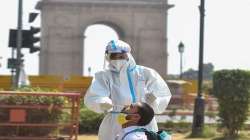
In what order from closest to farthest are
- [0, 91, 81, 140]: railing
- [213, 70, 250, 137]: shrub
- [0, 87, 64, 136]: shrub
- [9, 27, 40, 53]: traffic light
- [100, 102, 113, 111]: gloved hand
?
[100, 102, 113, 111]: gloved hand → [0, 91, 81, 140]: railing → [0, 87, 64, 136]: shrub → [213, 70, 250, 137]: shrub → [9, 27, 40, 53]: traffic light

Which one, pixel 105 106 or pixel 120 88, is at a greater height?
pixel 120 88

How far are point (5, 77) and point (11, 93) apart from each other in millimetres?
25460

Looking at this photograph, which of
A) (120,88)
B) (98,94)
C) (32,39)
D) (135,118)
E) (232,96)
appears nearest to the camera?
→ (135,118)

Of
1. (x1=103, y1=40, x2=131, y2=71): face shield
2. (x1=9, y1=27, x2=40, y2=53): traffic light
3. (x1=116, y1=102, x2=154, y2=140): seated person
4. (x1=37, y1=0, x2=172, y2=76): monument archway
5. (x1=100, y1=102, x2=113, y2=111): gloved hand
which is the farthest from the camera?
(x1=37, y1=0, x2=172, y2=76): monument archway

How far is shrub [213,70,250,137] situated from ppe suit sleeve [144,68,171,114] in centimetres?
1157

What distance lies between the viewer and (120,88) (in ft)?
22.9

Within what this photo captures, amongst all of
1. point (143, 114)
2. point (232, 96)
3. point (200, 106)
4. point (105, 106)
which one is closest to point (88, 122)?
point (200, 106)

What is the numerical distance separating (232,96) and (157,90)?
38.8 ft

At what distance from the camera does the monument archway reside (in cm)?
6481

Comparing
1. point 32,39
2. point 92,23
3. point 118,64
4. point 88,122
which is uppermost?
point 92,23

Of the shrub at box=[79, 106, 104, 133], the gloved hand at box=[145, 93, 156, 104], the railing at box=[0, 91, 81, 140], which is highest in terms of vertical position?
the gloved hand at box=[145, 93, 156, 104]

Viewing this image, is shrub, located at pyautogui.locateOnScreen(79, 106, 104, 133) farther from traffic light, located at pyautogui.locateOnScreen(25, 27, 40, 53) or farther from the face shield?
the face shield

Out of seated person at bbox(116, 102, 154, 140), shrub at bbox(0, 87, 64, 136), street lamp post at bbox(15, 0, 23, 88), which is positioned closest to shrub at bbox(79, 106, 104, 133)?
street lamp post at bbox(15, 0, 23, 88)

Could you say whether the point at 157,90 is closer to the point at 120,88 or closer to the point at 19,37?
the point at 120,88
